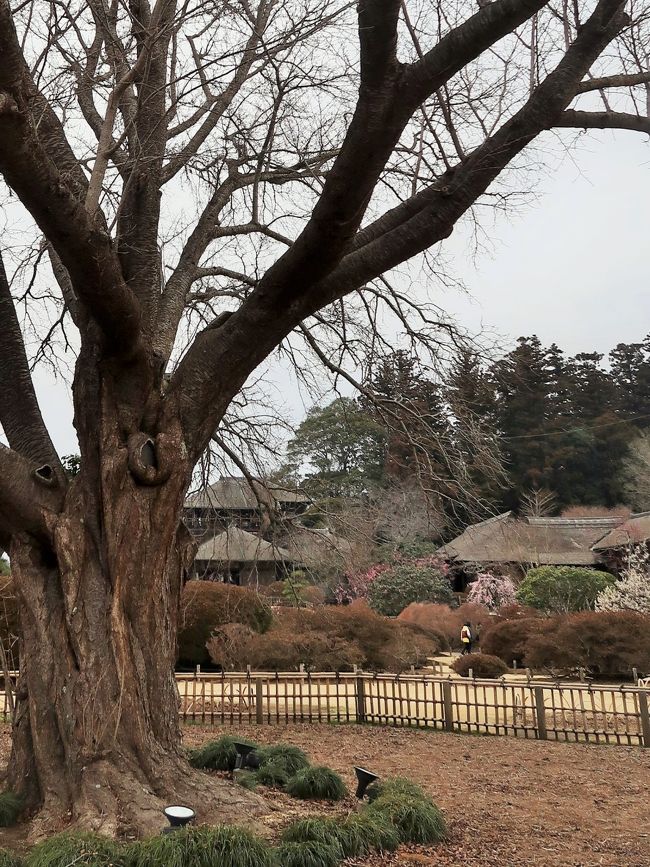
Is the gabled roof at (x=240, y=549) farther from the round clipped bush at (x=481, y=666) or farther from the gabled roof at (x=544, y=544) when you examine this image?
the gabled roof at (x=544, y=544)

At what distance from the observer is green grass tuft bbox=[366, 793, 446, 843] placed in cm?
505

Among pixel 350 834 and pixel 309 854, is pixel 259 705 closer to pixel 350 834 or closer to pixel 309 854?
pixel 350 834

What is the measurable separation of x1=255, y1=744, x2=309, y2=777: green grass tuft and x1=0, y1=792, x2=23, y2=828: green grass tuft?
7.60 ft

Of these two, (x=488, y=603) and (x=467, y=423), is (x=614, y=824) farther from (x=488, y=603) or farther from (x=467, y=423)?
(x=488, y=603)

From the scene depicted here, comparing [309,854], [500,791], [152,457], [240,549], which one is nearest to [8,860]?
[309,854]

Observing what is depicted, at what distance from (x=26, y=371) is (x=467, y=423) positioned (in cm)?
432

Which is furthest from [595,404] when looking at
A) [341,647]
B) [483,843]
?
[483,843]

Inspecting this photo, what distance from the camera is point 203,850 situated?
13.0ft

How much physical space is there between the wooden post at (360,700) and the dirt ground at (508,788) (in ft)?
2.22

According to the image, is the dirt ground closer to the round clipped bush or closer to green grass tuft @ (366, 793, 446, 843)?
green grass tuft @ (366, 793, 446, 843)

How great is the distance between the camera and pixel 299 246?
4883 mm

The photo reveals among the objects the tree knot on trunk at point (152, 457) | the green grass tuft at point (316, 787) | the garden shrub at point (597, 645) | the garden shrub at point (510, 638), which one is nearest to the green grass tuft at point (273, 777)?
the green grass tuft at point (316, 787)

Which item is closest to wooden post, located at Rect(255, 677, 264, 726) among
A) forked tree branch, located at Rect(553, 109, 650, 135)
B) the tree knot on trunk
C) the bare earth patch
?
the bare earth patch

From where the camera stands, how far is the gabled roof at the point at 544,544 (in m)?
28.6
